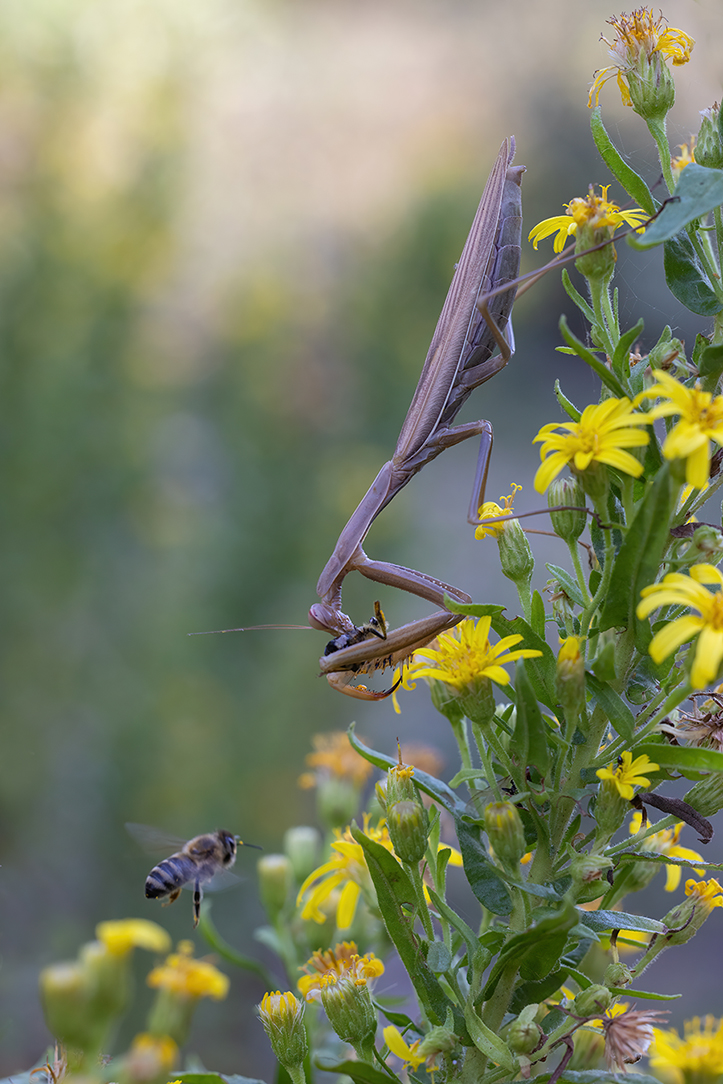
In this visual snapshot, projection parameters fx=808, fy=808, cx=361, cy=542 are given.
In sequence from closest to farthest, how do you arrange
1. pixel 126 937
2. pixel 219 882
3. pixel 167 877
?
pixel 126 937
pixel 167 877
pixel 219 882

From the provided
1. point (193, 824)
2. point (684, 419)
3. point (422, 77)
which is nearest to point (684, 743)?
point (684, 419)

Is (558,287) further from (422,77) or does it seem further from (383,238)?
(422,77)

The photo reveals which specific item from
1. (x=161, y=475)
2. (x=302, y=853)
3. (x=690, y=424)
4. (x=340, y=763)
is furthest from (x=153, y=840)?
(x=161, y=475)

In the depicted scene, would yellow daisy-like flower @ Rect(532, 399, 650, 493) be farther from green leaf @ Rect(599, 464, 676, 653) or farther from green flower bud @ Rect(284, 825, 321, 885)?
green flower bud @ Rect(284, 825, 321, 885)

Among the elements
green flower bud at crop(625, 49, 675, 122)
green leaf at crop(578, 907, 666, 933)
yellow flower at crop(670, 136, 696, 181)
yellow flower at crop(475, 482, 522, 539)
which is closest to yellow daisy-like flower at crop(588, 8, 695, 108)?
green flower bud at crop(625, 49, 675, 122)

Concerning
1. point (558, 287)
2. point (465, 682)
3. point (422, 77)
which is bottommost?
point (465, 682)

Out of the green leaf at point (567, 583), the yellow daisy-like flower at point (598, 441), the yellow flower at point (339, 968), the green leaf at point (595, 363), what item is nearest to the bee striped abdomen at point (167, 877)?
the yellow flower at point (339, 968)

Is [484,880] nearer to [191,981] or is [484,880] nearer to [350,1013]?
[350,1013]
